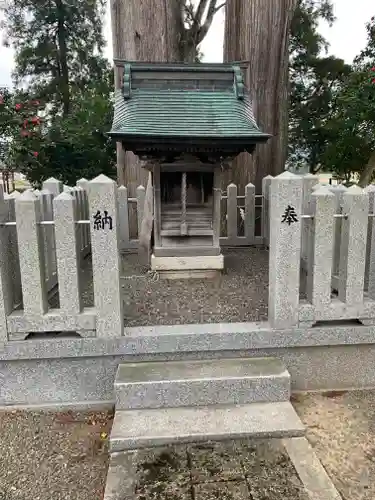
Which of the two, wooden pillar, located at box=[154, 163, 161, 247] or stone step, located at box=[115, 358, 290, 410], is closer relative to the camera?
stone step, located at box=[115, 358, 290, 410]

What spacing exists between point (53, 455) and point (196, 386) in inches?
43.5

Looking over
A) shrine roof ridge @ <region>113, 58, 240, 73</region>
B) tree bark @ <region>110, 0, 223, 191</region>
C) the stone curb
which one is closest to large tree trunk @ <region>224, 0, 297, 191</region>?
tree bark @ <region>110, 0, 223, 191</region>

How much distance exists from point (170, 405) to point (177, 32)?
23.3 ft

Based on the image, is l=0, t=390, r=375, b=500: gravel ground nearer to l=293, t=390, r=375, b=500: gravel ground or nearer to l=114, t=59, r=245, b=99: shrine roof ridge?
l=293, t=390, r=375, b=500: gravel ground

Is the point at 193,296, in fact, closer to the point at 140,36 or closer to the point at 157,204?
the point at 157,204

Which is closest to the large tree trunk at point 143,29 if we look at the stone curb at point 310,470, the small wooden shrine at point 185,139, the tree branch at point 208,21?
the small wooden shrine at point 185,139

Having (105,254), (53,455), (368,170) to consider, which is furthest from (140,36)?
(53,455)

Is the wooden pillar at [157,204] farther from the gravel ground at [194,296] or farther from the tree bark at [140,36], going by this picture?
the tree bark at [140,36]

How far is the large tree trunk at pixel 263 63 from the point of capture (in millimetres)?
7047

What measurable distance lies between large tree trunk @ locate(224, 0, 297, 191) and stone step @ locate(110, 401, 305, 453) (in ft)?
17.5

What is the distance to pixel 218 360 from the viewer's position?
11.1 ft

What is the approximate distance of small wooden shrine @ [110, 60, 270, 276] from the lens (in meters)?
4.41

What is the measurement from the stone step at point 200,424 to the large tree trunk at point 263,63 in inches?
210

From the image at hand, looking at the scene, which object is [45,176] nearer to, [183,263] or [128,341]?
[183,263]
